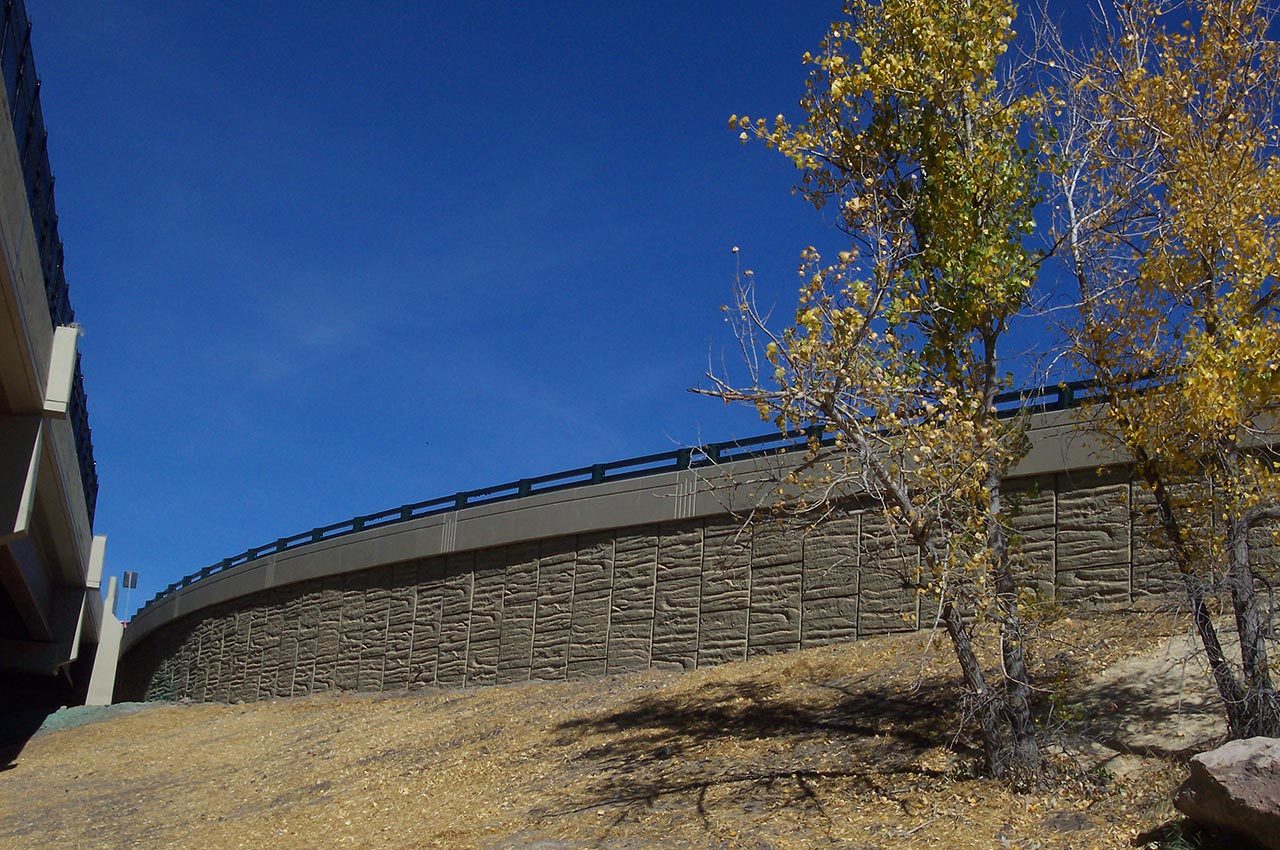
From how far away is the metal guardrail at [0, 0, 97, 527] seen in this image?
14.8 m

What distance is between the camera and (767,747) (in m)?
12.6

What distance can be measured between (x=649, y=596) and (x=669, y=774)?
23.9ft

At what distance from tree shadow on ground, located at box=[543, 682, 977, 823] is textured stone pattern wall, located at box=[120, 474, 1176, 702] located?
1.22 m

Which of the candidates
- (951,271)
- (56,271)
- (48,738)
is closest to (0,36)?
(56,271)

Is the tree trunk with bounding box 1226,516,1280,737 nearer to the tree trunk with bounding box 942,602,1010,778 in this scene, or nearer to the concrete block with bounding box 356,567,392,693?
the tree trunk with bounding box 942,602,1010,778

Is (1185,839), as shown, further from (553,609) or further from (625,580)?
(553,609)

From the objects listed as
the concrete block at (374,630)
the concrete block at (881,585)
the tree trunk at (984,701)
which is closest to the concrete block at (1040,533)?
the concrete block at (881,585)

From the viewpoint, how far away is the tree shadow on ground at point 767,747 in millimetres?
11219

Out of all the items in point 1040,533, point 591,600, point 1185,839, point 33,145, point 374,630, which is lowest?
point 1185,839

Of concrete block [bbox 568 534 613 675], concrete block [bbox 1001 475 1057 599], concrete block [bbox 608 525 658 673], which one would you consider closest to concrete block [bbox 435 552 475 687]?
concrete block [bbox 568 534 613 675]

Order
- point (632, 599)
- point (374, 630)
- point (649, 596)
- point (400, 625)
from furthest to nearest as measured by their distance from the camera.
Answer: point (374, 630), point (400, 625), point (632, 599), point (649, 596)

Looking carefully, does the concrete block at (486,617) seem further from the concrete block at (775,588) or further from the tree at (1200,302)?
the tree at (1200,302)

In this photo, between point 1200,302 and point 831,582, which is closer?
point 1200,302

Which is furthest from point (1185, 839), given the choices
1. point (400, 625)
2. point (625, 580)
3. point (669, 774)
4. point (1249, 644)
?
point (400, 625)
